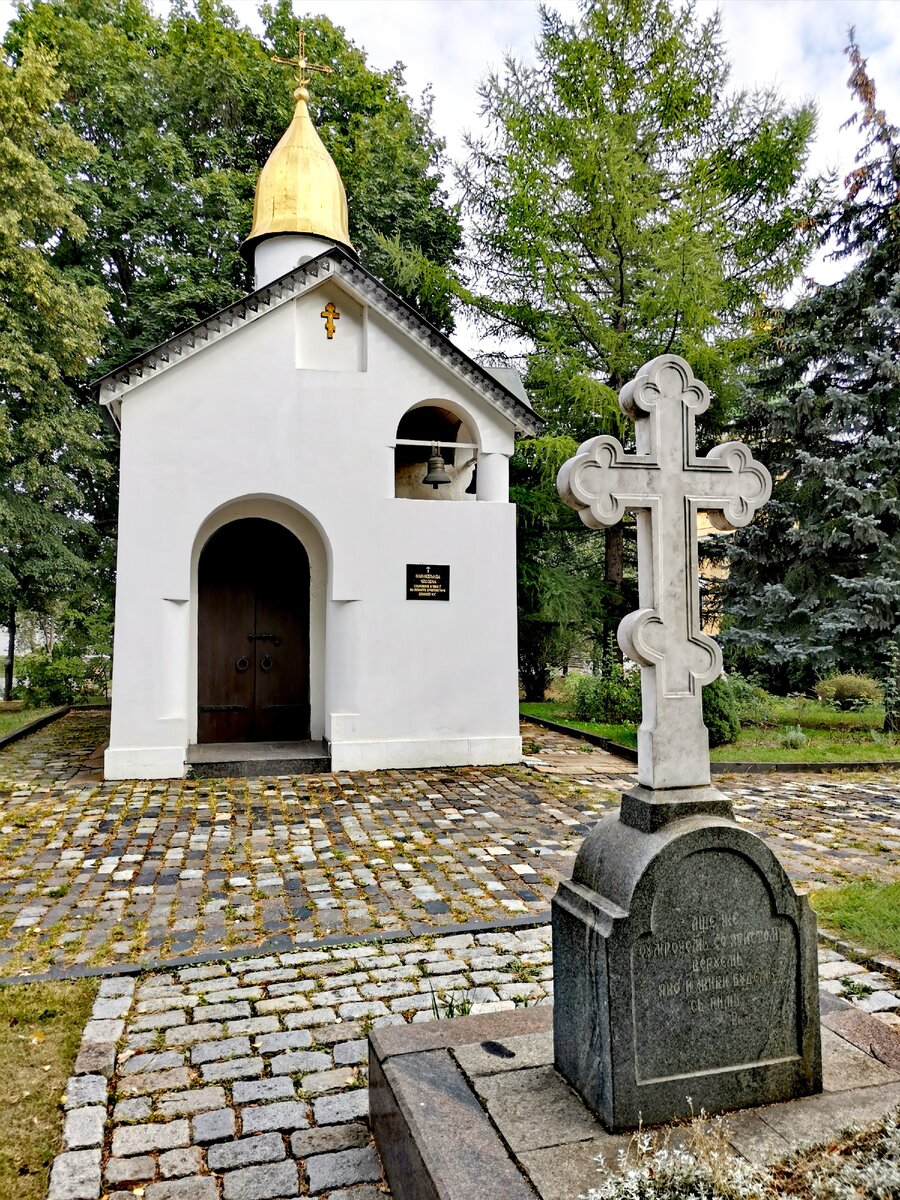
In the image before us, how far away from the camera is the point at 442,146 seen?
2448cm

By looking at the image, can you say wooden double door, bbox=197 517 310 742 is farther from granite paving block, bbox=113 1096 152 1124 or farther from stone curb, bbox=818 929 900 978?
granite paving block, bbox=113 1096 152 1124

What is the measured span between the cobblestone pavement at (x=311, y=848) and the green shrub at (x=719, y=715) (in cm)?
139

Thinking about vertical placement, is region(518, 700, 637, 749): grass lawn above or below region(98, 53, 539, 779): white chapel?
below

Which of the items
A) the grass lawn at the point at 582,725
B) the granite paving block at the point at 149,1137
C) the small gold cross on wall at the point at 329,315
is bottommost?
the granite paving block at the point at 149,1137

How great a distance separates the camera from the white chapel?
10.3 meters

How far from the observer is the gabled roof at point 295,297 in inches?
407

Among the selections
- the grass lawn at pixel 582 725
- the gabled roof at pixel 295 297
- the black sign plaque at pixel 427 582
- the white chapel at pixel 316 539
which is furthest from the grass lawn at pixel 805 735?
→ the gabled roof at pixel 295 297

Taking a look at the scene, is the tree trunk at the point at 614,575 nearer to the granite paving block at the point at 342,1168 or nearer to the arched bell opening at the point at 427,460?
the arched bell opening at the point at 427,460

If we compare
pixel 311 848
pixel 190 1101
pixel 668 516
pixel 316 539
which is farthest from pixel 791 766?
pixel 190 1101

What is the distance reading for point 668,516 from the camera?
10.6 ft

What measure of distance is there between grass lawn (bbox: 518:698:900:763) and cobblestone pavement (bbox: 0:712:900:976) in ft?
2.44

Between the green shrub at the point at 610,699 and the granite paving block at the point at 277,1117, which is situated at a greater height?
the green shrub at the point at 610,699

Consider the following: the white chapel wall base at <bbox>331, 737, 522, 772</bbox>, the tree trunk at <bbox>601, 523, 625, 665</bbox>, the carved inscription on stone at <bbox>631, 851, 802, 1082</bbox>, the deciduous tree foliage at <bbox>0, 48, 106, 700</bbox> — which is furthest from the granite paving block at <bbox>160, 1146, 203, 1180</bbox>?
the deciduous tree foliage at <bbox>0, 48, 106, 700</bbox>

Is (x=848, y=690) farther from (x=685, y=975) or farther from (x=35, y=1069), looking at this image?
(x=35, y=1069)
